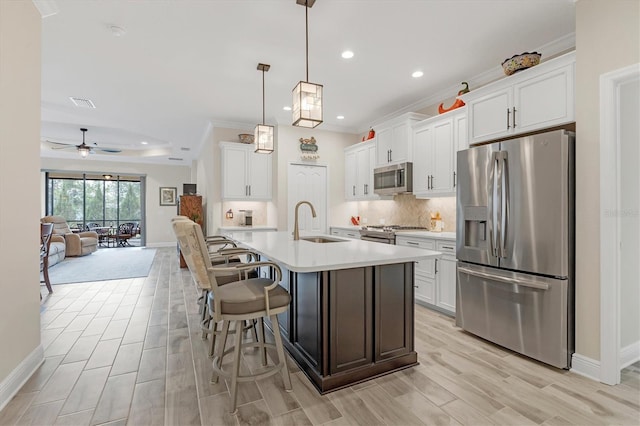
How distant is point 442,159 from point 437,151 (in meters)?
0.15

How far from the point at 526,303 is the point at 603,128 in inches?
56.6

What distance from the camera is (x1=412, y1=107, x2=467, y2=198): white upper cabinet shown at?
3838mm

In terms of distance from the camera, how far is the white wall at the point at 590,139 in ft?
7.21

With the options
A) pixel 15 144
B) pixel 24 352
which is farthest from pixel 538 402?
pixel 15 144

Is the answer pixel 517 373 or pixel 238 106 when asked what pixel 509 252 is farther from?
pixel 238 106

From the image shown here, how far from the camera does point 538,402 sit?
6.48 feet

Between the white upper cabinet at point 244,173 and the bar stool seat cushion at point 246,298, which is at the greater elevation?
the white upper cabinet at point 244,173

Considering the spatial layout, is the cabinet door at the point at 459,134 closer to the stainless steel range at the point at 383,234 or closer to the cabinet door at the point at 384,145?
the stainless steel range at the point at 383,234

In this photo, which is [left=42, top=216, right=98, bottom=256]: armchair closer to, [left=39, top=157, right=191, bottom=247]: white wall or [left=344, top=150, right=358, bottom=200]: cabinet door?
[left=39, top=157, right=191, bottom=247]: white wall

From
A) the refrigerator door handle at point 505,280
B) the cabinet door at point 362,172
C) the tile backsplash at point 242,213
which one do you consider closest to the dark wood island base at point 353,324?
the refrigerator door handle at point 505,280

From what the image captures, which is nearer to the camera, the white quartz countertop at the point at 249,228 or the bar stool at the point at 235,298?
the bar stool at the point at 235,298

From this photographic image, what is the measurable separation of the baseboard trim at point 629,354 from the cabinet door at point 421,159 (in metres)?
2.49

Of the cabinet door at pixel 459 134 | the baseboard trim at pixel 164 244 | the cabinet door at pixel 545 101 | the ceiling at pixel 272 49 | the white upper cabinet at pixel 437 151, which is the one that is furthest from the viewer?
the baseboard trim at pixel 164 244

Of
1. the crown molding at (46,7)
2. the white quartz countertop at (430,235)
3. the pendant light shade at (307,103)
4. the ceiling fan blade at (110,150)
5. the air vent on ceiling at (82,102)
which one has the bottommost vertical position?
the white quartz countertop at (430,235)
